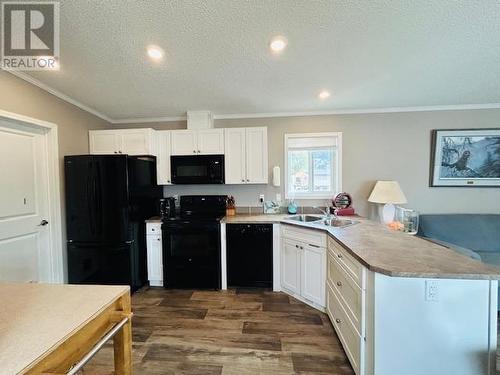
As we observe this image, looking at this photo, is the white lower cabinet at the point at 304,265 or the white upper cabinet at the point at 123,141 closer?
the white lower cabinet at the point at 304,265

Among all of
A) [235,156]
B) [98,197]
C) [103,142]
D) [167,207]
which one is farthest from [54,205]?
[235,156]

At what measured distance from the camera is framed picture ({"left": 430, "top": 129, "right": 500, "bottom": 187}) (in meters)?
3.06

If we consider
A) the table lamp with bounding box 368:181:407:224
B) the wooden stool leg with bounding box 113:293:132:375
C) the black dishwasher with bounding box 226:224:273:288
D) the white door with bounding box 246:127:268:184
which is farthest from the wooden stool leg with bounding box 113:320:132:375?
the table lamp with bounding box 368:181:407:224

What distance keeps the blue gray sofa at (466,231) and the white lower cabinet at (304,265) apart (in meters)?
1.72

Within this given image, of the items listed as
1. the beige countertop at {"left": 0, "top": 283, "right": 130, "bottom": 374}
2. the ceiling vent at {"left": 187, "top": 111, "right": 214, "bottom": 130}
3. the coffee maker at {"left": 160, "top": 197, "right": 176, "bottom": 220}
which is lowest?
the beige countertop at {"left": 0, "top": 283, "right": 130, "bottom": 374}

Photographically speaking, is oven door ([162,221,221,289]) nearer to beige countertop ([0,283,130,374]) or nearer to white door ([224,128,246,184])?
white door ([224,128,246,184])

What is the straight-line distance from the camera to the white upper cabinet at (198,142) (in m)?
3.17

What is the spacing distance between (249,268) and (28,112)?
9.92 ft

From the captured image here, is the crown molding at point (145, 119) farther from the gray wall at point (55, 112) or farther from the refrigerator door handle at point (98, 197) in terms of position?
the refrigerator door handle at point (98, 197)

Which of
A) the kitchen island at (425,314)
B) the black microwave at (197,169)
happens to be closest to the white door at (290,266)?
the kitchen island at (425,314)

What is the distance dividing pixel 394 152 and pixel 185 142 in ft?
10.2

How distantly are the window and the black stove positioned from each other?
137cm

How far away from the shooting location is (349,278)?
1.67 meters

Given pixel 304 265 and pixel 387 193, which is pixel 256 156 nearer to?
pixel 304 265
